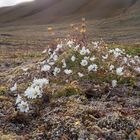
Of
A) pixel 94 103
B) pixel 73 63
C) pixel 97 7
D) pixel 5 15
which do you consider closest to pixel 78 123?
pixel 94 103

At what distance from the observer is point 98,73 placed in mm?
12664

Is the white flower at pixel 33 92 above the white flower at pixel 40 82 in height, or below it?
below

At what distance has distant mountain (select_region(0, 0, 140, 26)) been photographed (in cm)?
14800

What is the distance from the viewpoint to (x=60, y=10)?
164375 mm

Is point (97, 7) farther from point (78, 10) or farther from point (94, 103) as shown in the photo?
point (94, 103)

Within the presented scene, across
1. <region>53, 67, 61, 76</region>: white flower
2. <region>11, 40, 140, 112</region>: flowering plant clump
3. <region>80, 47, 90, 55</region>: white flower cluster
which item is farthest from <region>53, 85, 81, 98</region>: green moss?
<region>80, 47, 90, 55</region>: white flower cluster

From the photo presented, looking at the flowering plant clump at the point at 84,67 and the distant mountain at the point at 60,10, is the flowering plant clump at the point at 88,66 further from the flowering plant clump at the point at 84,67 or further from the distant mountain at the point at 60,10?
the distant mountain at the point at 60,10

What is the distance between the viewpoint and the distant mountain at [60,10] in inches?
5827

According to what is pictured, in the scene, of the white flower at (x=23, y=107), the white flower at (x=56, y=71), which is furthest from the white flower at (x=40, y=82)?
the white flower at (x=56, y=71)

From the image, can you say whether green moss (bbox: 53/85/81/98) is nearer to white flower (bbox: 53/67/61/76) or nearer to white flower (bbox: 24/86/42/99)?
white flower (bbox: 24/86/42/99)

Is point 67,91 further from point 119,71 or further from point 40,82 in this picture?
point 119,71

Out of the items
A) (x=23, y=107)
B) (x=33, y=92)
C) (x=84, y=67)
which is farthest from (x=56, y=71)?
(x=23, y=107)

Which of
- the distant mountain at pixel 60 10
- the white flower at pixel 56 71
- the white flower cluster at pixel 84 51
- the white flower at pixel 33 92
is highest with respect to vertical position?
the white flower cluster at pixel 84 51

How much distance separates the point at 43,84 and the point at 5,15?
165 meters
